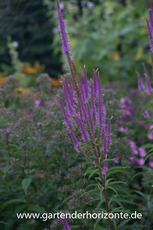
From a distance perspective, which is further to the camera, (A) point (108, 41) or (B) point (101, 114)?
(A) point (108, 41)

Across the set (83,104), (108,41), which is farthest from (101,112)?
(108,41)

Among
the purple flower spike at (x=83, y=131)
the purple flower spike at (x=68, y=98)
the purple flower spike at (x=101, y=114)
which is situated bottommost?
the purple flower spike at (x=83, y=131)

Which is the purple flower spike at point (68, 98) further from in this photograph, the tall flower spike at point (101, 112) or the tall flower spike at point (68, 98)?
the tall flower spike at point (101, 112)

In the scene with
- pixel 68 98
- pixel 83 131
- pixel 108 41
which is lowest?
pixel 83 131

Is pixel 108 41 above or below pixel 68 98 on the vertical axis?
above

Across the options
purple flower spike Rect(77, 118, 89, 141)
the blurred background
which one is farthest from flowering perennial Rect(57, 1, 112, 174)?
the blurred background

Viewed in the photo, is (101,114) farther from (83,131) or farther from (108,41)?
(108,41)

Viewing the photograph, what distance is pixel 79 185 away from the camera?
83.5 inches

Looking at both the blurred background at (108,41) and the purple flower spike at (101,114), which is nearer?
the purple flower spike at (101,114)

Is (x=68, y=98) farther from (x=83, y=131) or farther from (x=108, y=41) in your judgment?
(x=108, y=41)

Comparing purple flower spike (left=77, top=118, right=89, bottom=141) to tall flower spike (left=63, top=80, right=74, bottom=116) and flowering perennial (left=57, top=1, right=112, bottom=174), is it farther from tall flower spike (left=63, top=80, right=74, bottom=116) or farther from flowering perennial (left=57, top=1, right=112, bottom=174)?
tall flower spike (left=63, top=80, right=74, bottom=116)

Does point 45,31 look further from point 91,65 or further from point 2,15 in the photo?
point 2,15

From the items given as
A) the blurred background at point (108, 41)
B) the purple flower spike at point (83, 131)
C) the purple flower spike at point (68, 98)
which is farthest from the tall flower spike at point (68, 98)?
the blurred background at point (108, 41)

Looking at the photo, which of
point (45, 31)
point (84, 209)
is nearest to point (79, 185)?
point (84, 209)
